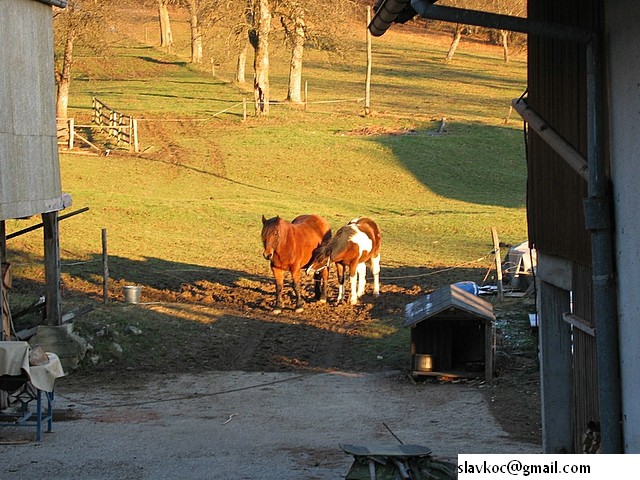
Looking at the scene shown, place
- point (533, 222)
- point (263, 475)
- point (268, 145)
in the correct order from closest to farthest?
point (533, 222)
point (263, 475)
point (268, 145)

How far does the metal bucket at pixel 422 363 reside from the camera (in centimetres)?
1482

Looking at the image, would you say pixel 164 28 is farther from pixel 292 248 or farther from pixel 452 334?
pixel 452 334

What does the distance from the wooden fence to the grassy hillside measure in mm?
637

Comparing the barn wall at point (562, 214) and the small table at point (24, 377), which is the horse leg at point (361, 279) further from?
the barn wall at point (562, 214)

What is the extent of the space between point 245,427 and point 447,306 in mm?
3791

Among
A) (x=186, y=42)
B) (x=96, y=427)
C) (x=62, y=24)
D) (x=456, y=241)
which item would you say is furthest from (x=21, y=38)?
(x=186, y=42)

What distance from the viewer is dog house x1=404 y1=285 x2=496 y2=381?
14.5 meters

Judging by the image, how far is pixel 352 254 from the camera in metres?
19.2

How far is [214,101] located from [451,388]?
38.4 metres

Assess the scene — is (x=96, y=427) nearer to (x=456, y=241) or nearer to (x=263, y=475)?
(x=263, y=475)

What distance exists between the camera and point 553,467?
5.48 metres

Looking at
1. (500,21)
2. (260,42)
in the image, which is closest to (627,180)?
(500,21)

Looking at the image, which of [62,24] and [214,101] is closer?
[62,24]

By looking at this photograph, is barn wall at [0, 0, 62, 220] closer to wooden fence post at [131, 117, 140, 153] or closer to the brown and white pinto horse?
the brown and white pinto horse
